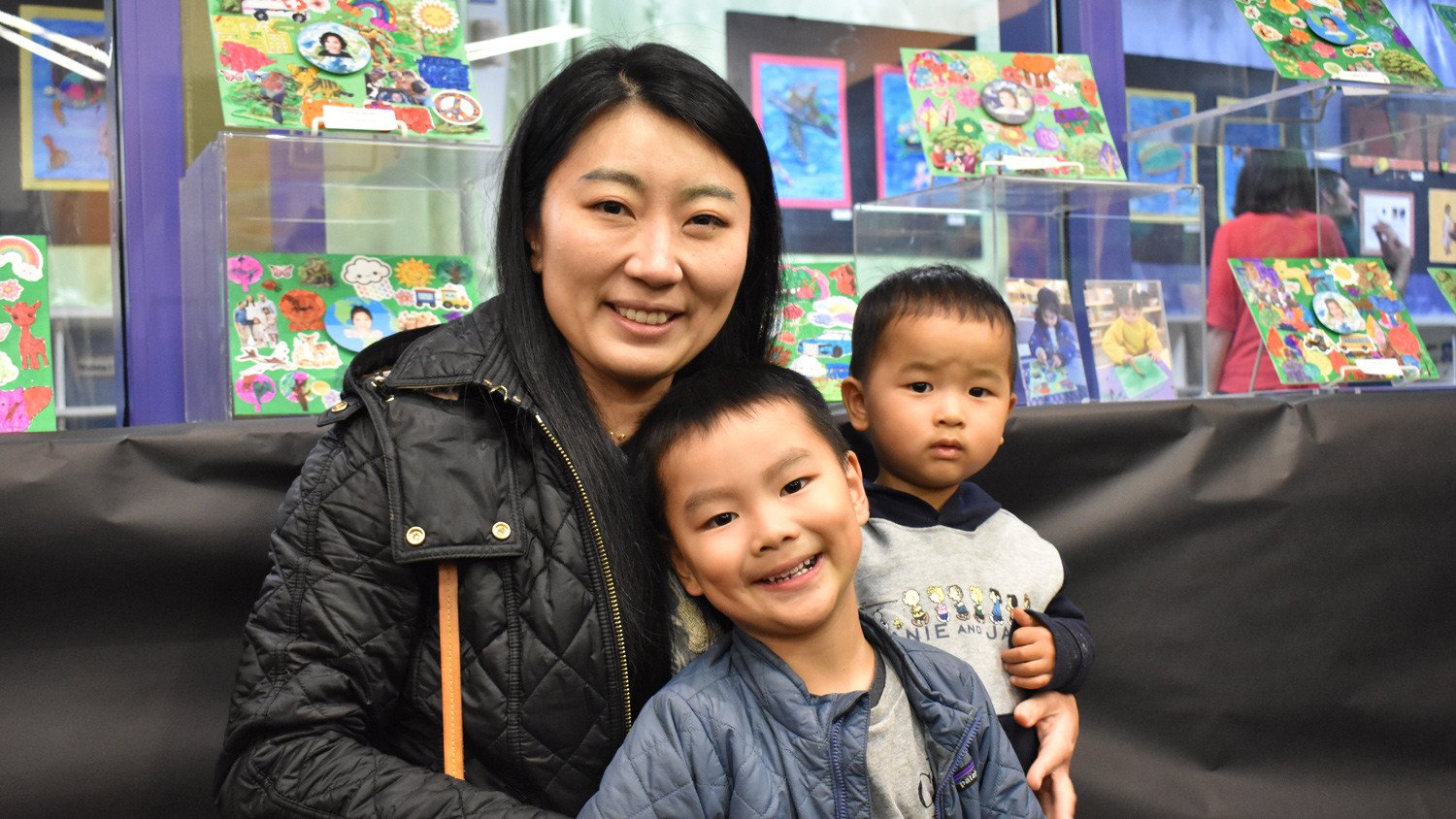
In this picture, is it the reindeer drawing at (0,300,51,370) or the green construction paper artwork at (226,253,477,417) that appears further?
the green construction paper artwork at (226,253,477,417)

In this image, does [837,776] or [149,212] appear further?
[149,212]

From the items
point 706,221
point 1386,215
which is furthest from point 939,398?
point 1386,215

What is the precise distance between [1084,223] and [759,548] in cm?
222

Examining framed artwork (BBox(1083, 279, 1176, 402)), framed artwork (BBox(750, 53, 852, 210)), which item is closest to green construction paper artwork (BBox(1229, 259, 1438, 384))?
framed artwork (BBox(1083, 279, 1176, 402))

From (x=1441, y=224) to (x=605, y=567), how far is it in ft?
13.7

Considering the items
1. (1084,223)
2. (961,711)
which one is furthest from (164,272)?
(1084,223)

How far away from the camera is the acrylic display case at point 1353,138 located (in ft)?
10.3

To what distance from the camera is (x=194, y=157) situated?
256cm

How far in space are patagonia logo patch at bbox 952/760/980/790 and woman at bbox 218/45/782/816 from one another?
1.27 feet

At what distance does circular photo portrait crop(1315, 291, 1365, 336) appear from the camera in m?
3.04

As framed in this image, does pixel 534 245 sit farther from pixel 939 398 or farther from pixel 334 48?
pixel 334 48

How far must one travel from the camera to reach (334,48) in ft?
7.88

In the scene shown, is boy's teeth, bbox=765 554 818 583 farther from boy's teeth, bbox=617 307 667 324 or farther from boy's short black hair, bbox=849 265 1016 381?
boy's short black hair, bbox=849 265 1016 381

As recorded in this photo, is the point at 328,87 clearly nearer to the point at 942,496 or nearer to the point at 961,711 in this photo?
the point at 942,496
